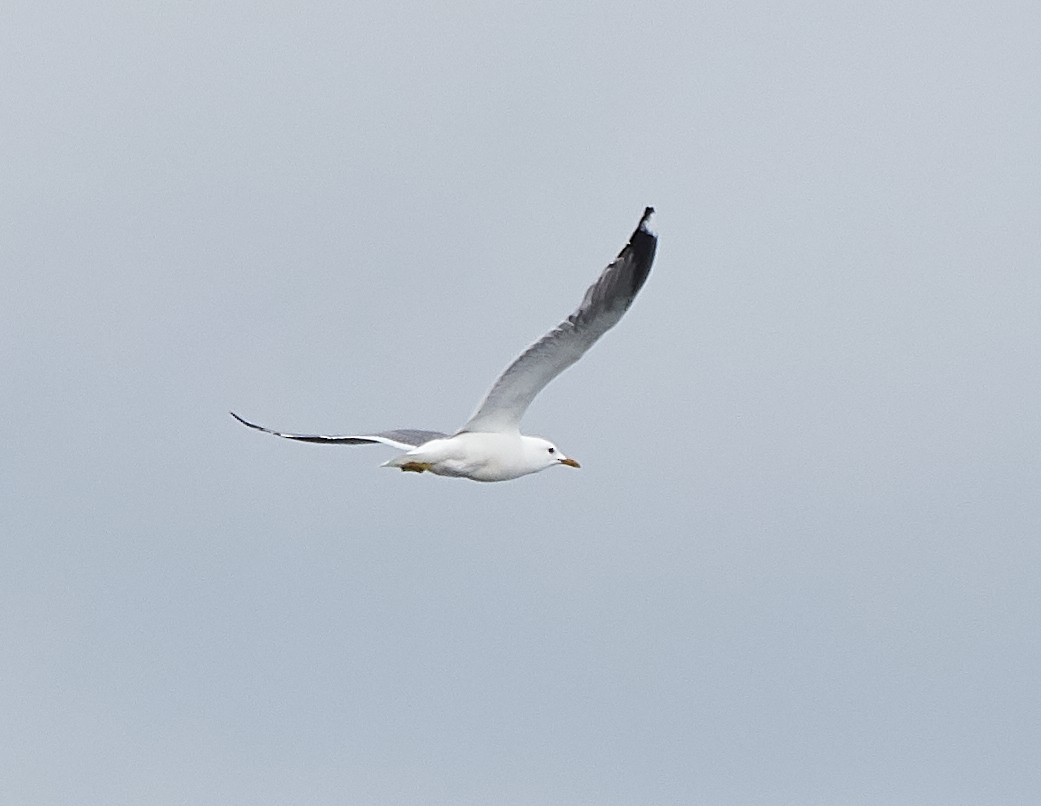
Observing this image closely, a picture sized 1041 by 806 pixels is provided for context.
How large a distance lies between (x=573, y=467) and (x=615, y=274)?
119 inches

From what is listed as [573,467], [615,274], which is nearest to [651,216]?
[615,274]

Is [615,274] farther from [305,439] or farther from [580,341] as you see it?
[305,439]

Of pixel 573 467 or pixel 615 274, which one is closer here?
pixel 615 274

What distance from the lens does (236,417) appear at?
37.8m

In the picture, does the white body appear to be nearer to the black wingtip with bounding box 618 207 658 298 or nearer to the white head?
the white head

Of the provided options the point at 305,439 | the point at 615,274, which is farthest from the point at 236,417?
the point at 615,274

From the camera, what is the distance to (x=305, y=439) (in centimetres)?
3644

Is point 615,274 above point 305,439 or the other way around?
above

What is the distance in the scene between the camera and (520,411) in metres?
37.5

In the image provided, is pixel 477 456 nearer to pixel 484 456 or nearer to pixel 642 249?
pixel 484 456

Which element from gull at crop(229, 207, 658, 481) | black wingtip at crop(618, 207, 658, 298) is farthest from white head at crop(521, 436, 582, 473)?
black wingtip at crop(618, 207, 658, 298)

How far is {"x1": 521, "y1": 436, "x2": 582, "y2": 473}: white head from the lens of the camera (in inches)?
1486

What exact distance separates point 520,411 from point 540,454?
60 cm

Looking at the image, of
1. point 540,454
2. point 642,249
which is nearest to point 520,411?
point 540,454
